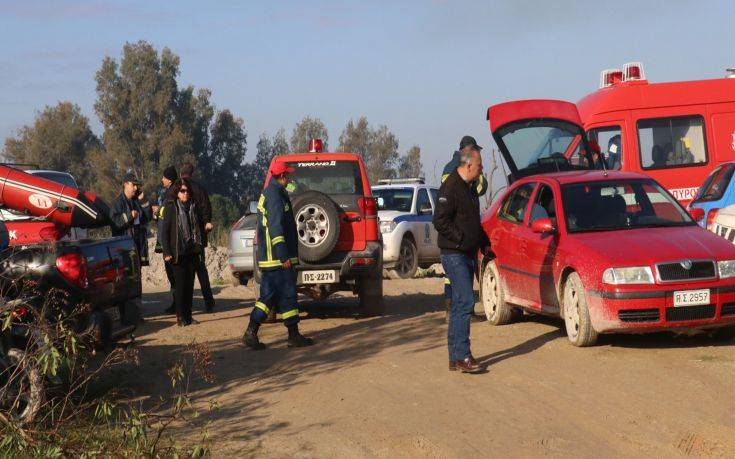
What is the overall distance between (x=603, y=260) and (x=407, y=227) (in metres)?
11.1

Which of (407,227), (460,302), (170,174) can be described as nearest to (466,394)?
(460,302)

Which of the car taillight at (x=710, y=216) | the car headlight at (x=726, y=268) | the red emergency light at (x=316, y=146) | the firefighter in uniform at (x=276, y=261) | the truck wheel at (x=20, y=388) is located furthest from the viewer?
the red emergency light at (x=316, y=146)

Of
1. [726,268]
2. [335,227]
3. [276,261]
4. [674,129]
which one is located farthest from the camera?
[674,129]

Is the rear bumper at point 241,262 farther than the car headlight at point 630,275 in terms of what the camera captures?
Yes

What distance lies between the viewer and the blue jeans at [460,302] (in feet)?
30.1

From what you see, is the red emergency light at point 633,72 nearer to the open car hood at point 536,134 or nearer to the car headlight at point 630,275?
the open car hood at point 536,134

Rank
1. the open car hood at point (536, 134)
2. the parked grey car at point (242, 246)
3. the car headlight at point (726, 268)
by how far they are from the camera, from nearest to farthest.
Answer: the car headlight at point (726, 268)
the open car hood at point (536, 134)
the parked grey car at point (242, 246)

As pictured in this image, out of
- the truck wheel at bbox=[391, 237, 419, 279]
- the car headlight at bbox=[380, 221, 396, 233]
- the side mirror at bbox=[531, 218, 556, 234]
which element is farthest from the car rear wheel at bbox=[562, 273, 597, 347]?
the truck wheel at bbox=[391, 237, 419, 279]

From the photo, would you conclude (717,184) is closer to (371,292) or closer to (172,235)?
(371,292)

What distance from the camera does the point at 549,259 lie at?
10.7 meters

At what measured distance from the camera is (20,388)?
6.39m

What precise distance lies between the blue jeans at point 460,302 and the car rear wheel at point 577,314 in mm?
1212

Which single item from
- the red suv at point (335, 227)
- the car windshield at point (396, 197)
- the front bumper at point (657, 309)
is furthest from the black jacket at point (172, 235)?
the car windshield at point (396, 197)

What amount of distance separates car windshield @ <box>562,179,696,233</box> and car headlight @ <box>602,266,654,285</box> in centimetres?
107
